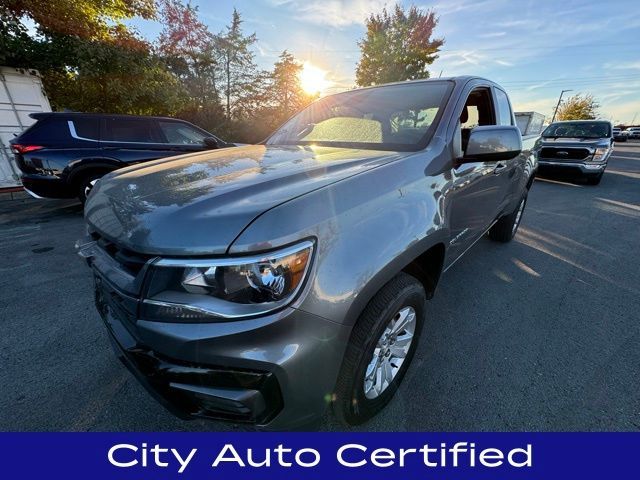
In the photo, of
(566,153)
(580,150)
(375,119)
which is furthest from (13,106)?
(580,150)

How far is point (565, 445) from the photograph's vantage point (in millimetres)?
1604

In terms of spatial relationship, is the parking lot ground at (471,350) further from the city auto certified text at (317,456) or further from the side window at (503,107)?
the side window at (503,107)

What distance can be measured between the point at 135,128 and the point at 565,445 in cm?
693

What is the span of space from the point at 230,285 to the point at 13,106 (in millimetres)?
10275

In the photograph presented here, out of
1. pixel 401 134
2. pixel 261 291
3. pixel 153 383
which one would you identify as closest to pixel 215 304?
pixel 261 291

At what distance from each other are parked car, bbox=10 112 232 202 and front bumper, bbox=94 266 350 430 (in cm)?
383

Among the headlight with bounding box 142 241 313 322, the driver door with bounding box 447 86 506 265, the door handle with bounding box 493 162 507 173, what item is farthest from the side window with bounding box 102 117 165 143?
the door handle with bounding box 493 162 507 173

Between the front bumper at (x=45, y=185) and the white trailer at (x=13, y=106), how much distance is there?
3.78m

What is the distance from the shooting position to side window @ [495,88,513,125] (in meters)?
3.01

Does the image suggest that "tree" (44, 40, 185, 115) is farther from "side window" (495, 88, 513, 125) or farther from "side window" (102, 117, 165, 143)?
"side window" (495, 88, 513, 125)

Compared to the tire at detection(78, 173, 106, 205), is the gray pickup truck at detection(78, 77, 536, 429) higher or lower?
higher

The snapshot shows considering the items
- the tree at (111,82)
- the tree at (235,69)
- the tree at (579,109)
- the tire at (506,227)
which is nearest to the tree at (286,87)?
the tree at (235,69)

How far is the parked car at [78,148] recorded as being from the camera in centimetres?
475

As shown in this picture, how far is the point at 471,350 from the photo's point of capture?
90.0 inches
